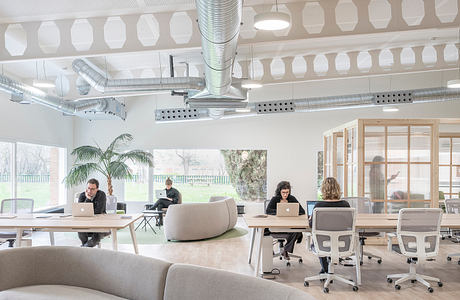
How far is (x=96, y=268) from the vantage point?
3900mm

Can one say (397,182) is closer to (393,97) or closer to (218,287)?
(393,97)

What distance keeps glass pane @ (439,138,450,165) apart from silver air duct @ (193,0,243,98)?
6085mm

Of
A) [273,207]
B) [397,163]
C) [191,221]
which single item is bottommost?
[191,221]

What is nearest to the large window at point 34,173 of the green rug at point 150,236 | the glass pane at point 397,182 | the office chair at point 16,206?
the office chair at point 16,206

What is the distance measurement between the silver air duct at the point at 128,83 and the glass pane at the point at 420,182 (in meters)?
4.40

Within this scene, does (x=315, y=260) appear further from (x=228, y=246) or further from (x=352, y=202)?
(x=228, y=246)

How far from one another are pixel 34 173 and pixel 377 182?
8.16 metres

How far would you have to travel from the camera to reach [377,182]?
28.3ft

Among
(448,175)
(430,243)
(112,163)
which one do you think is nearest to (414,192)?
(448,175)

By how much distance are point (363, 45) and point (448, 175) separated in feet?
11.7

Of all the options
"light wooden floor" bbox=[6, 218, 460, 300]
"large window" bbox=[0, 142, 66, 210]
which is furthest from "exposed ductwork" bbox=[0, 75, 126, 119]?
"light wooden floor" bbox=[6, 218, 460, 300]

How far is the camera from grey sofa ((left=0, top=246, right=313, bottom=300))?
9.78ft

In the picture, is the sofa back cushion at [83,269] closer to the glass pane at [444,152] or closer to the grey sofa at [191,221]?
the grey sofa at [191,221]

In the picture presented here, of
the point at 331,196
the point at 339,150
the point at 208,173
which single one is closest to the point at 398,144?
the point at 339,150
